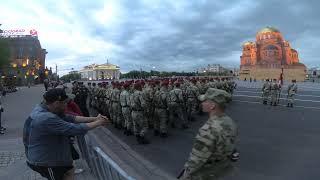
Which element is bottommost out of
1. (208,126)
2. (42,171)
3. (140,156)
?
(140,156)

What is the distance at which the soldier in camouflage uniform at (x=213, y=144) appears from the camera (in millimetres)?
4459

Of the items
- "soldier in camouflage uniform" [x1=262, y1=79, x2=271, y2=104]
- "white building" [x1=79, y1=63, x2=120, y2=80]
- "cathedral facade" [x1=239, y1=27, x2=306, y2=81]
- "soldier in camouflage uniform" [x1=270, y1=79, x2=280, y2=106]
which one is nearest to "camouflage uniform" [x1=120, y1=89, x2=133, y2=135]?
"soldier in camouflage uniform" [x1=270, y1=79, x2=280, y2=106]

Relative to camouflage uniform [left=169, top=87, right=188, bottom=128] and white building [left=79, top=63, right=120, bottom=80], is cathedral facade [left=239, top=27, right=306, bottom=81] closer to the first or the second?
white building [left=79, top=63, right=120, bottom=80]

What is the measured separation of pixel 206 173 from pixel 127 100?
1006cm

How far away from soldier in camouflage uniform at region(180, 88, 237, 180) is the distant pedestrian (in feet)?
3.92

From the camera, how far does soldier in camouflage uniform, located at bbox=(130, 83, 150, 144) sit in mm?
13602

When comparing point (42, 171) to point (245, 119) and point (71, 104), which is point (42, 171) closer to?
point (71, 104)

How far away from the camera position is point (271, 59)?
386ft

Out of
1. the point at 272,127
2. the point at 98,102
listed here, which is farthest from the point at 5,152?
the point at 98,102

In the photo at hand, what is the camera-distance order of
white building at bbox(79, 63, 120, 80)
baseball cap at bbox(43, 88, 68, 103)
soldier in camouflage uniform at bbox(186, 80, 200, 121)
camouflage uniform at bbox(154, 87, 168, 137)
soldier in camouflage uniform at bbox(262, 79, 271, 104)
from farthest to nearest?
white building at bbox(79, 63, 120, 80) < soldier in camouflage uniform at bbox(262, 79, 271, 104) < soldier in camouflage uniform at bbox(186, 80, 200, 121) < camouflage uniform at bbox(154, 87, 168, 137) < baseball cap at bbox(43, 88, 68, 103)

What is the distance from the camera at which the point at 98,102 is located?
23844mm

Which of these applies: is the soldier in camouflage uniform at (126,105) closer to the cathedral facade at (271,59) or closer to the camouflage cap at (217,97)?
the camouflage cap at (217,97)

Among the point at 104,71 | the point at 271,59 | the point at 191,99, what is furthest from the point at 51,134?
the point at 104,71

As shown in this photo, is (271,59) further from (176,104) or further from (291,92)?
(176,104)
